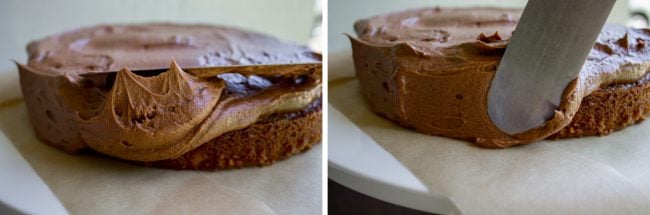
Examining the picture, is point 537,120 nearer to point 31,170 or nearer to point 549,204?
point 549,204

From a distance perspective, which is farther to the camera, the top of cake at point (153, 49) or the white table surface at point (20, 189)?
the top of cake at point (153, 49)

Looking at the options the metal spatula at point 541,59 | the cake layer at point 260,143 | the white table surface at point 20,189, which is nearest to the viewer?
the metal spatula at point 541,59

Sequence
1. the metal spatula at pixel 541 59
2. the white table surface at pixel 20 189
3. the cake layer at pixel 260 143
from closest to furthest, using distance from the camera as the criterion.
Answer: the metal spatula at pixel 541 59 → the white table surface at pixel 20 189 → the cake layer at pixel 260 143

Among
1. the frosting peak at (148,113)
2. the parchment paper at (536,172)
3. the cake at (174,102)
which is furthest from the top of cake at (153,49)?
the parchment paper at (536,172)

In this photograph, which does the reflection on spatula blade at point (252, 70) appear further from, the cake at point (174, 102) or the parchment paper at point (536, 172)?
the parchment paper at point (536, 172)

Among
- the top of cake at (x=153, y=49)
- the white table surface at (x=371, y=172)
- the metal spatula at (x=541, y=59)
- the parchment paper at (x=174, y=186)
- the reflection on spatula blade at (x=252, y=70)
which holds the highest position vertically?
the metal spatula at (x=541, y=59)

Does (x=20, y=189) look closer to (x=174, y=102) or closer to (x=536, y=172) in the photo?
(x=174, y=102)
